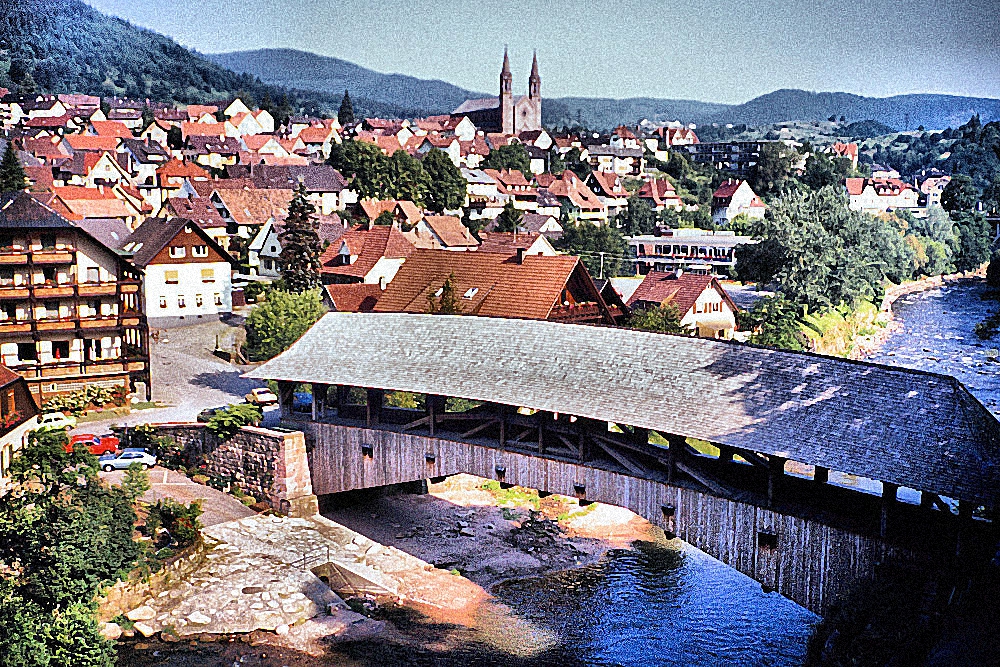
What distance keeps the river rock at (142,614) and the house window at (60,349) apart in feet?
56.9

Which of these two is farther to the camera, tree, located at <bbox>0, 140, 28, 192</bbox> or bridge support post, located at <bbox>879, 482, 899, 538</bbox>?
tree, located at <bbox>0, 140, 28, 192</bbox>

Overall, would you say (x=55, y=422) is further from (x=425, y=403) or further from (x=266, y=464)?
(x=425, y=403)

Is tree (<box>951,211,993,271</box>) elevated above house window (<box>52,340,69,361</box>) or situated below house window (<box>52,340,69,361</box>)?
above

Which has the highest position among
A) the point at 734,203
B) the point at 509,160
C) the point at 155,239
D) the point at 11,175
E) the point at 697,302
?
the point at 509,160

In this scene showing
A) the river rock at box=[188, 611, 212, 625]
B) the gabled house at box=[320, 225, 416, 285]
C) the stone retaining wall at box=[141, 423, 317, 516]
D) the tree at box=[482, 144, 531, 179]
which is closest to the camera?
the river rock at box=[188, 611, 212, 625]

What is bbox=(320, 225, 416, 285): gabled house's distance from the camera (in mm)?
59156

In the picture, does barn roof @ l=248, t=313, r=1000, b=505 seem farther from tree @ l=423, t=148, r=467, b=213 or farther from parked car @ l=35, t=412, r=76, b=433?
tree @ l=423, t=148, r=467, b=213

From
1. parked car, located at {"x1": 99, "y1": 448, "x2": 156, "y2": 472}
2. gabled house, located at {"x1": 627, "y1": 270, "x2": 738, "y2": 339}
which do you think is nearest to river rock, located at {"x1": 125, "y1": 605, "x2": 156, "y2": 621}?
parked car, located at {"x1": 99, "y1": 448, "x2": 156, "y2": 472}

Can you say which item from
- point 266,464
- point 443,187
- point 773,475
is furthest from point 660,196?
point 773,475

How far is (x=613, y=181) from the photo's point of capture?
388 feet

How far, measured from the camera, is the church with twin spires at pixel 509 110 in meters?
164

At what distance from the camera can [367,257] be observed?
60125 mm

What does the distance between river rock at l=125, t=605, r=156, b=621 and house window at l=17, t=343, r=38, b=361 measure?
1729 centimetres

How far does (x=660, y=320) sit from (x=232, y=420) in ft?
74.5
